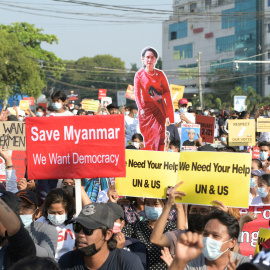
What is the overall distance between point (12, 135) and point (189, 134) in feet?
15.9

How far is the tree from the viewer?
37.3 metres

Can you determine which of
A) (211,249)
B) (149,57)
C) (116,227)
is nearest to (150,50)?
(149,57)

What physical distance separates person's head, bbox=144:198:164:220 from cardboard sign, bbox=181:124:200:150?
6.39m

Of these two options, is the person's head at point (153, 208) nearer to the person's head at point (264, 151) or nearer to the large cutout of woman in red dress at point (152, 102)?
the large cutout of woman in red dress at point (152, 102)

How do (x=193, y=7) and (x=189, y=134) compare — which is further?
A: (x=193, y=7)

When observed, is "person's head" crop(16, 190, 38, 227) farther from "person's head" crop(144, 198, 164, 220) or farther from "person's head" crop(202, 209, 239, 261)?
"person's head" crop(202, 209, 239, 261)

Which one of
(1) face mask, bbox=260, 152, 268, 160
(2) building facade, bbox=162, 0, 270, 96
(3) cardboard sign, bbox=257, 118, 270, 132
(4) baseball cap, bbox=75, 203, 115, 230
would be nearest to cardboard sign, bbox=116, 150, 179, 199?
(4) baseball cap, bbox=75, 203, 115, 230

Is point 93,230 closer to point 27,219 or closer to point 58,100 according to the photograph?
point 27,219

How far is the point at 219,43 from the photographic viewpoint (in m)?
88.0

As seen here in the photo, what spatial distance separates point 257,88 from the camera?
8019cm

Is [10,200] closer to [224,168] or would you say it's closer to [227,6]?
[224,168]

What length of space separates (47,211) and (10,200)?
4.76 feet

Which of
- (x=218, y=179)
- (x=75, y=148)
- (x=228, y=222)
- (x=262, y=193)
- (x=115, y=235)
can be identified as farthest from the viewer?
(x=262, y=193)

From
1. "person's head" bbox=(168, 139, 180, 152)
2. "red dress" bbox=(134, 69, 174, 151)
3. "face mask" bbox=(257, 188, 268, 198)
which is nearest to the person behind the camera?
"face mask" bbox=(257, 188, 268, 198)
